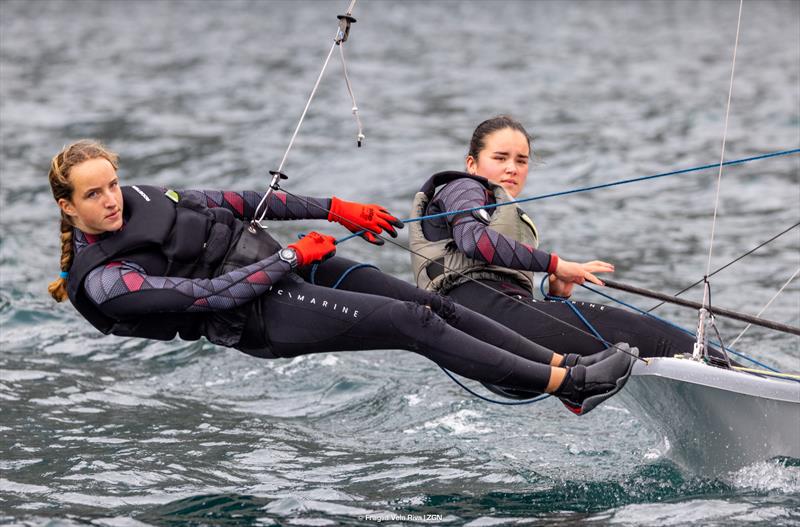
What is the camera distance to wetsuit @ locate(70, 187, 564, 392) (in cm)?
496

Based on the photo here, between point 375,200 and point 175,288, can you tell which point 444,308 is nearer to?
point 175,288

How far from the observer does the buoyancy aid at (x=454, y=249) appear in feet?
18.1

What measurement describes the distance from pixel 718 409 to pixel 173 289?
2.32 metres

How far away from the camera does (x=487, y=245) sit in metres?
5.21

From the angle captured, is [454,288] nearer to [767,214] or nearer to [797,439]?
[797,439]

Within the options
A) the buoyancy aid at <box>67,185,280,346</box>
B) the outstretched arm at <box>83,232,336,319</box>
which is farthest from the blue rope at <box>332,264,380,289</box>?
the outstretched arm at <box>83,232,336,319</box>

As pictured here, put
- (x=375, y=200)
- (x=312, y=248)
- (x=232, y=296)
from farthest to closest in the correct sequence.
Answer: (x=375, y=200) < (x=312, y=248) < (x=232, y=296)

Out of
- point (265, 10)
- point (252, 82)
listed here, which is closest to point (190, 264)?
point (252, 82)

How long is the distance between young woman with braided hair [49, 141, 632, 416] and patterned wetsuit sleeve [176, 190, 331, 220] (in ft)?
0.68

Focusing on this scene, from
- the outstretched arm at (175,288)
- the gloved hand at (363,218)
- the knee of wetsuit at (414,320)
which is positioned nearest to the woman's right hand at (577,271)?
the knee of wetsuit at (414,320)

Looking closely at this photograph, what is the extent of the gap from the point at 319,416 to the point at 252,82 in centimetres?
1438

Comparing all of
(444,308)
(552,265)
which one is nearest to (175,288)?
(444,308)

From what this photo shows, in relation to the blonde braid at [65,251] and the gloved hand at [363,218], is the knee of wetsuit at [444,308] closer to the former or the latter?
the gloved hand at [363,218]

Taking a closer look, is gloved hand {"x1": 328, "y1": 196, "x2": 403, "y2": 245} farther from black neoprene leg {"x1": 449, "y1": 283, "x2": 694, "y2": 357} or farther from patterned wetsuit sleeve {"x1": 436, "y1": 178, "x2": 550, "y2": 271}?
black neoprene leg {"x1": 449, "y1": 283, "x2": 694, "y2": 357}
